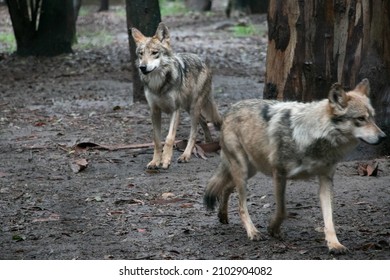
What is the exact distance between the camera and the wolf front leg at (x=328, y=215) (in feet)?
20.8

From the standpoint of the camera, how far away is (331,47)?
9.44m

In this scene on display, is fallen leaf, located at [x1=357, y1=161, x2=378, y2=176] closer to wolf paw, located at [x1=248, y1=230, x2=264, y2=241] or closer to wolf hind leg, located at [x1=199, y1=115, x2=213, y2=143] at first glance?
wolf paw, located at [x1=248, y1=230, x2=264, y2=241]

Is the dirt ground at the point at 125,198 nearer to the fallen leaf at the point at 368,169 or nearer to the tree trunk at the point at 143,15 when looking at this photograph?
the fallen leaf at the point at 368,169

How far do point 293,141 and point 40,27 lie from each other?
16.0 m

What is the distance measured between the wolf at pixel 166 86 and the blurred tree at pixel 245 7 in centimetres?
2305

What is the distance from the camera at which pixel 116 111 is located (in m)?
14.2

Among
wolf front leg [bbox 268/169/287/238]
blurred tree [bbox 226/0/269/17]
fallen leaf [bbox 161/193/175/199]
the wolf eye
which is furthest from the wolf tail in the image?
blurred tree [bbox 226/0/269/17]

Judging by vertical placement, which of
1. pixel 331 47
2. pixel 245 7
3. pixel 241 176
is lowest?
pixel 245 7

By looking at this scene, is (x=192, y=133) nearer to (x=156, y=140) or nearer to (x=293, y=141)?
(x=156, y=140)

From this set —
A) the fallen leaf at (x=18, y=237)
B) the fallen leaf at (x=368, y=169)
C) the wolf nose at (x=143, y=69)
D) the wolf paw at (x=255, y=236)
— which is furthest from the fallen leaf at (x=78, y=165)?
the wolf paw at (x=255, y=236)

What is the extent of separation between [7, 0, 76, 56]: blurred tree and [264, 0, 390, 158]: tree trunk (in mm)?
12444

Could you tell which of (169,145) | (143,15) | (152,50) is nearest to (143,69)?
(152,50)

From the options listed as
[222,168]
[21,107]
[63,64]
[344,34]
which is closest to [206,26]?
[63,64]
